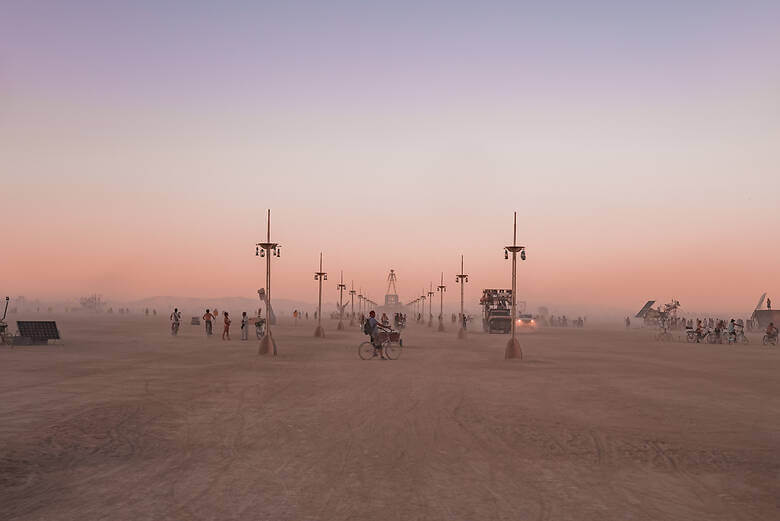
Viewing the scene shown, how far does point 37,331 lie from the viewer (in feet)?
112

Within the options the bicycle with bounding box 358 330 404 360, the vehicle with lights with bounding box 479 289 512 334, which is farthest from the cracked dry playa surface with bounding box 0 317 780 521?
the vehicle with lights with bounding box 479 289 512 334

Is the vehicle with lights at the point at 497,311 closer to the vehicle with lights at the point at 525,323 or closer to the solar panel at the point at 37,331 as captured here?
the vehicle with lights at the point at 525,323

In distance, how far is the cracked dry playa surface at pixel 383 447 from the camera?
7266 millimetres

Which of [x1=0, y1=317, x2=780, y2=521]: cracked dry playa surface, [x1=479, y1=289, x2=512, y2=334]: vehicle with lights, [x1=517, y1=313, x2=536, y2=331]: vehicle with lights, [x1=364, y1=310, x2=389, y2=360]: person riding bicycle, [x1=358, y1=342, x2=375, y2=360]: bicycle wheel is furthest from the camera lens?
[x1=517, y1=313, x2=536, y2=331]: vehicle with lights

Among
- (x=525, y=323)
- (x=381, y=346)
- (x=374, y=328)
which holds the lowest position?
(x=525, y=323)

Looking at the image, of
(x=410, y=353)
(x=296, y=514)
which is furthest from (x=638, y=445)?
(x=410, y=353)

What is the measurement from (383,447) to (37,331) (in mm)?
30624

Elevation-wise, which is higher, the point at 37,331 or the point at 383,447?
the point at 37,331

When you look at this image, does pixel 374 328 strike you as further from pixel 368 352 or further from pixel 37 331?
pixel 37 331

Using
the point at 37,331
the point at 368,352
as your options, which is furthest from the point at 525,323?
the point at 37,331

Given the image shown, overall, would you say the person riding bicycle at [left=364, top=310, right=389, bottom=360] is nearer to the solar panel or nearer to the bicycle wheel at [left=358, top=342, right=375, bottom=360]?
the bicycle wheel at [left=358, top=342, right=375, bottom=360]

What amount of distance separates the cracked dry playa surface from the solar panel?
48.0ft

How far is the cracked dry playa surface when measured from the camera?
7.27m

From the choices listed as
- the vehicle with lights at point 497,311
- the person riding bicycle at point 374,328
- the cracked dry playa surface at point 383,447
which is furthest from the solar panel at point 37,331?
the vehicle with lights at point 497,311
